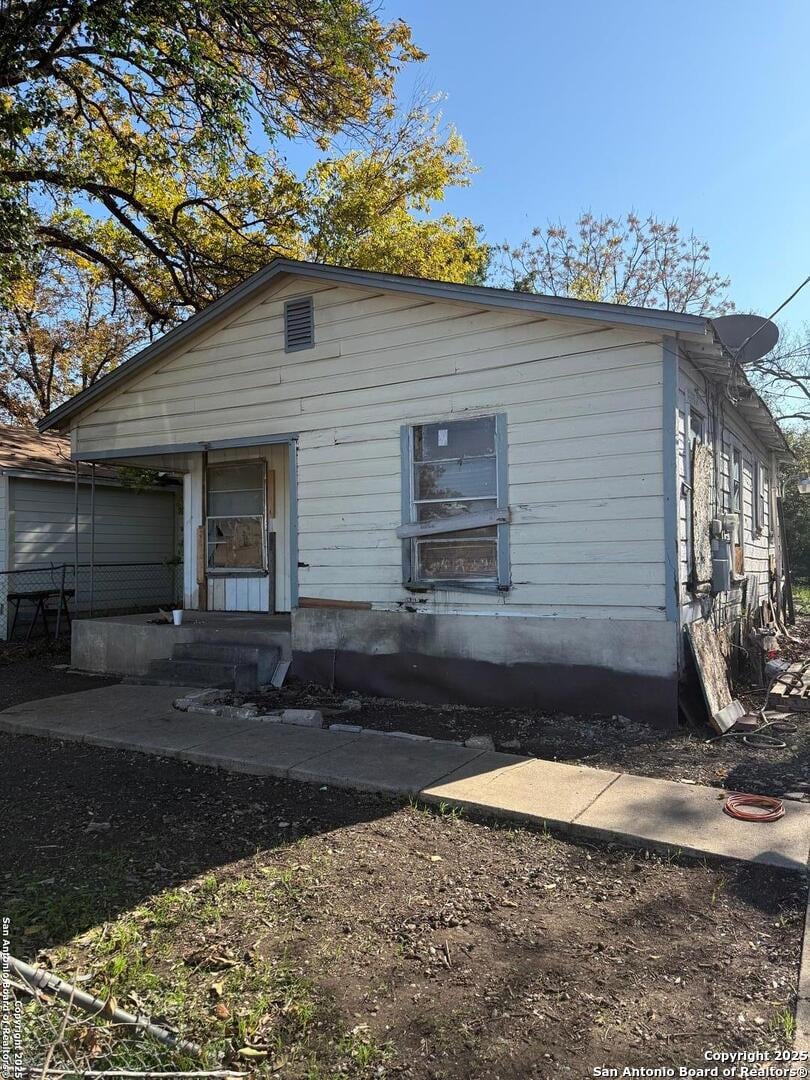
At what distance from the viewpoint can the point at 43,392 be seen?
2256cm

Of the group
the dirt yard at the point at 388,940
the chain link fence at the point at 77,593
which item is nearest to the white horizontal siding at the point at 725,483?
the dirt yard at the point at 388,940

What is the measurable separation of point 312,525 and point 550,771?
4067 mm

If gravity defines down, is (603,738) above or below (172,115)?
below

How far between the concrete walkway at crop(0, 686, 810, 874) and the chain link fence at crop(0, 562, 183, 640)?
5102mm

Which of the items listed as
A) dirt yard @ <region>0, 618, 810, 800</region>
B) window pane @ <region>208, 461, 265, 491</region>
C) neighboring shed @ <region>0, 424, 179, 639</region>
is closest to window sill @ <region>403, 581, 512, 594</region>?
dirt yard @ <region>0, 618, 810, 800</region>

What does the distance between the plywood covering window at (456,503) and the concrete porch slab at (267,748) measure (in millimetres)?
2014

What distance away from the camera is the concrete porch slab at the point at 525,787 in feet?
13.7

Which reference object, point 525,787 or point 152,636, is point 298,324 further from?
point 525,787

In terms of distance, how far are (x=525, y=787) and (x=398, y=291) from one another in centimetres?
496

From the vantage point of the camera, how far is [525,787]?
180 inches

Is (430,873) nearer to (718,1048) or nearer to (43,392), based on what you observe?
(718,1048)

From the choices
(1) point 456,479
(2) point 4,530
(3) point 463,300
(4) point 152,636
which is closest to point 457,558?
(1) point 456,479

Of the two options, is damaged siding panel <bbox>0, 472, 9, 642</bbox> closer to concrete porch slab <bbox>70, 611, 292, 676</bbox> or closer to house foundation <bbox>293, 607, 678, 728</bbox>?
concrete porch slab <bbox>70, 611, 292, 676</bbox>

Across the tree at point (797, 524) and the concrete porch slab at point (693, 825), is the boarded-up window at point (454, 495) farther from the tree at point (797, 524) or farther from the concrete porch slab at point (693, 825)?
the tree at point (797, 524)
